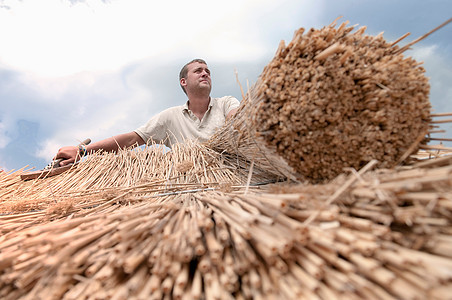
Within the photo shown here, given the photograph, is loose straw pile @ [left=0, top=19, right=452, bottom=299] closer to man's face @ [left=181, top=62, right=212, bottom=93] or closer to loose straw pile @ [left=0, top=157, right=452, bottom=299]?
loose straw pile @ [left=0, top=157, right=452, bottom=299]

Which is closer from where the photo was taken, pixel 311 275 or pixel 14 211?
pixel 311 275

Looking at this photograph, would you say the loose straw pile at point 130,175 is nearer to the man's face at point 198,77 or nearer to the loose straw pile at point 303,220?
the loose straw pile at point 303,220

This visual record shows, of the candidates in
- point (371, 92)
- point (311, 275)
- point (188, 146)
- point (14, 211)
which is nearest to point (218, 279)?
point (311, 275)

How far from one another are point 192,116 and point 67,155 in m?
1.35

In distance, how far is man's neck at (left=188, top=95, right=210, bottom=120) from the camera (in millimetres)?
2887

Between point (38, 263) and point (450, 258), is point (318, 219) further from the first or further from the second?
point (38, 263)

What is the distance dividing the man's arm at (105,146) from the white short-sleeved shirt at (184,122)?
10 cm

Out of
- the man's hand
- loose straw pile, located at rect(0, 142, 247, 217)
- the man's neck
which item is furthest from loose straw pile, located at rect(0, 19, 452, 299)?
the man's neck

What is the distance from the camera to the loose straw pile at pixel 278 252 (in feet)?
1.68

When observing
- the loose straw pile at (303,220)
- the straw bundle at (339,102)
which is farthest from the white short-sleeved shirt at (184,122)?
the straw bundle at (339,102)

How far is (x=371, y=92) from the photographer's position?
2.83 ft

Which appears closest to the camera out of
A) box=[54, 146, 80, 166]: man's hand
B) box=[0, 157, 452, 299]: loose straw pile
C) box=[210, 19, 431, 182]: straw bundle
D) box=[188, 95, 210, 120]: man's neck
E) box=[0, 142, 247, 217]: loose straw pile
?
box=[0, 157, 452, 299]: loose straw pile

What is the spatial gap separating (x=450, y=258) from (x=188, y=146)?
5.15 feet

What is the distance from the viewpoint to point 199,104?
2.93m
